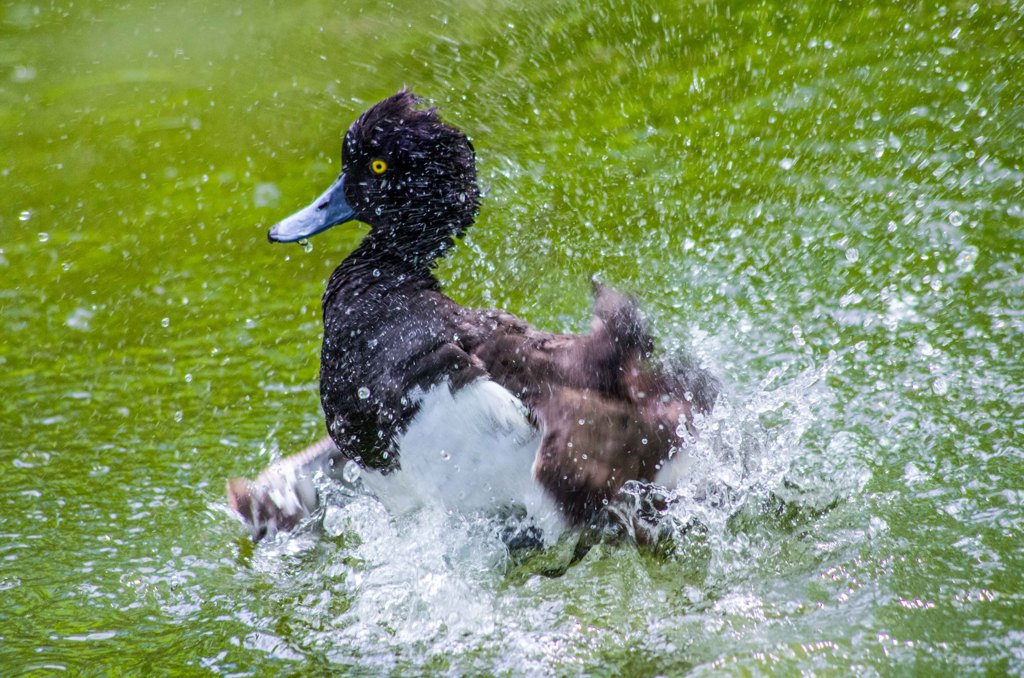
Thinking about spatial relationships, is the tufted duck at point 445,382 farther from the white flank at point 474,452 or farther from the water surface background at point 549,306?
the water surface background at point 549,306

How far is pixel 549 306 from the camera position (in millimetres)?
5262

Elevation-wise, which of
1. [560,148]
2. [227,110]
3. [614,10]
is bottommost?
[227,110]

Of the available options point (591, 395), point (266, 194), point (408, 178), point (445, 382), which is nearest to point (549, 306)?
point (408, 178)

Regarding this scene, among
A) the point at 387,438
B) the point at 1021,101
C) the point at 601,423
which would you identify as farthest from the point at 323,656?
the point at 1021,101

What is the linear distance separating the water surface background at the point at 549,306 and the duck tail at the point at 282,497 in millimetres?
90

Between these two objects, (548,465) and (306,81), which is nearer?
(548,465)

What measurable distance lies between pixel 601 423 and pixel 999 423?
4.70 ft

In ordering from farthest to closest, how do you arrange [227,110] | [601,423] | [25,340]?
[227,110] → [25,340] → [601,423]

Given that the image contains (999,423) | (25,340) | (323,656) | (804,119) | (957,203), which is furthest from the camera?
(804,119)

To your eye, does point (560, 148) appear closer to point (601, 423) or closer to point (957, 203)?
point (957, 203)

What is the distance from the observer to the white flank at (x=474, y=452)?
3373mm

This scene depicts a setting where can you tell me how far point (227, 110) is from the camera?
22.7 feet

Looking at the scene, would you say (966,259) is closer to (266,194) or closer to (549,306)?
(549,306)

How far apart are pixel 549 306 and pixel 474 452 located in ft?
6.40
